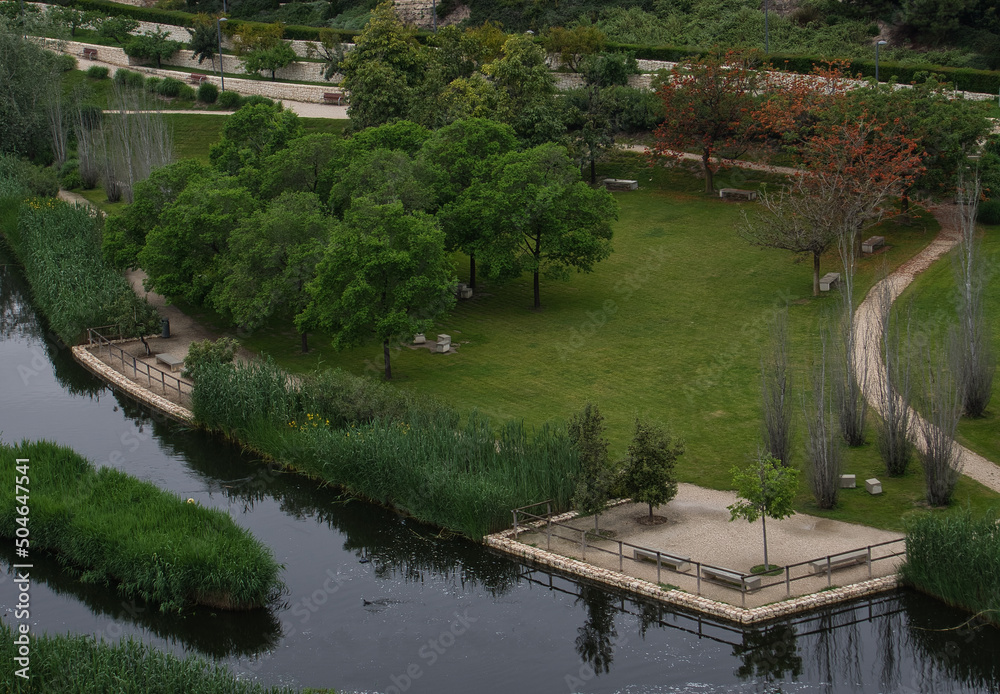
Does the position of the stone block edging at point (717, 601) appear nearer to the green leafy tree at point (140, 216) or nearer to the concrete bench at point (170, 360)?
the concrete bench at point (170, 360)

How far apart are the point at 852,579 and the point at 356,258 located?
21.1 metres

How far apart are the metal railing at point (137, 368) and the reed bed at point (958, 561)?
24961 mm

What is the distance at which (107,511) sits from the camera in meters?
32.1

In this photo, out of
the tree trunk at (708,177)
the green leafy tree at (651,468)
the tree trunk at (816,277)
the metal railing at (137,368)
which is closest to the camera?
the green leafy tree at (651,468)

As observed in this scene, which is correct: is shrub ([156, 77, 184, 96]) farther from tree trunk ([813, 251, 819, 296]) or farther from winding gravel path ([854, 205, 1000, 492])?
winding gravel path ([854, 205, 1000, 492])

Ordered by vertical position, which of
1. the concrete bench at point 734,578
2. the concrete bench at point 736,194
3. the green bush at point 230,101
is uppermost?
the green bush at point 230,101

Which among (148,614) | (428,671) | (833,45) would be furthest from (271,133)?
(833,45)

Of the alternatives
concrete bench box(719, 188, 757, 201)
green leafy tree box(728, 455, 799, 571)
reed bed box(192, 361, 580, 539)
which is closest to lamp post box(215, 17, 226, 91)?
concrete bench box(719, 188, 757, 201)

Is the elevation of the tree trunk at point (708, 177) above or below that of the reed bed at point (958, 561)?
above

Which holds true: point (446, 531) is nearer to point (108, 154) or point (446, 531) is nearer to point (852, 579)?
point (852, 579)

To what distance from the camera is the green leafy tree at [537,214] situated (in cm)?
4919

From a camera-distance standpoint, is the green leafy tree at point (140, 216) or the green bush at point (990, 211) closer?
Answer: the green leafy tree at point (140, 216)

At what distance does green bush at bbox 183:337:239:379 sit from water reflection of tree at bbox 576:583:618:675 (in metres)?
17.6

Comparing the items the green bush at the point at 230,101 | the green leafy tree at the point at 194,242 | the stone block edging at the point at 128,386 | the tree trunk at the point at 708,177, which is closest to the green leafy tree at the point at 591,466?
the stone block edging at the point at 128,386
